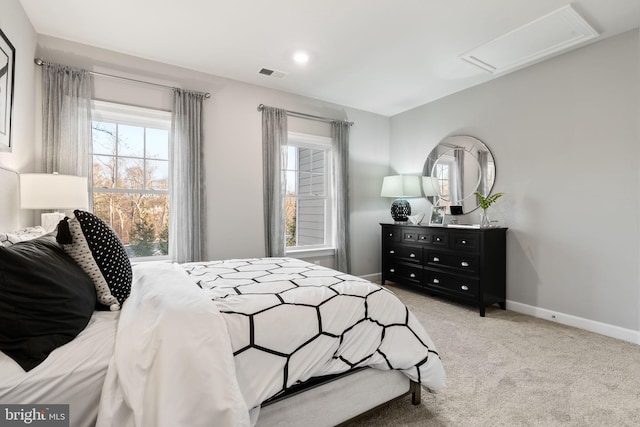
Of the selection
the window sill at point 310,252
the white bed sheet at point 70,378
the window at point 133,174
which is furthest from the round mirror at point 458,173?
the white bed sheet at point 70,378

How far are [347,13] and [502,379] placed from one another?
2.85m

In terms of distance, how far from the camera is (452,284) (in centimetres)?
345

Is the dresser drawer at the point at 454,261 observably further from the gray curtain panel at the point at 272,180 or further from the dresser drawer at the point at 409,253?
the gray curtain panel at the point at 272,180

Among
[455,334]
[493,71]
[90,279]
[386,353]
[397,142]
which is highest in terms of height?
[493,71]

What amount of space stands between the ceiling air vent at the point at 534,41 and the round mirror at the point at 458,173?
0.92m

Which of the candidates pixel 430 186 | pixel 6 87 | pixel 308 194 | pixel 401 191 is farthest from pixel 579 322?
pixel 6 87

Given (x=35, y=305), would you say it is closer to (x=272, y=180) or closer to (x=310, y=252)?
(x=272, y=180)

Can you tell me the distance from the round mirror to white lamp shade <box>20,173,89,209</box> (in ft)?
12.6

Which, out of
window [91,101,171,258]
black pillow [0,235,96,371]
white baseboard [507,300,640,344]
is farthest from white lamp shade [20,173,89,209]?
white baseboard [507,300,640,344]

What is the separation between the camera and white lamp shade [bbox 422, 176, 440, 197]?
13.6 ft

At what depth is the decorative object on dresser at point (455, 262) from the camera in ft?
10.5

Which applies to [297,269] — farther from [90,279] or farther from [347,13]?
[347,13]

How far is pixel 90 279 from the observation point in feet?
4.22

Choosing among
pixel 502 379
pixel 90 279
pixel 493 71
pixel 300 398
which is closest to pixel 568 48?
pixel 493 71
